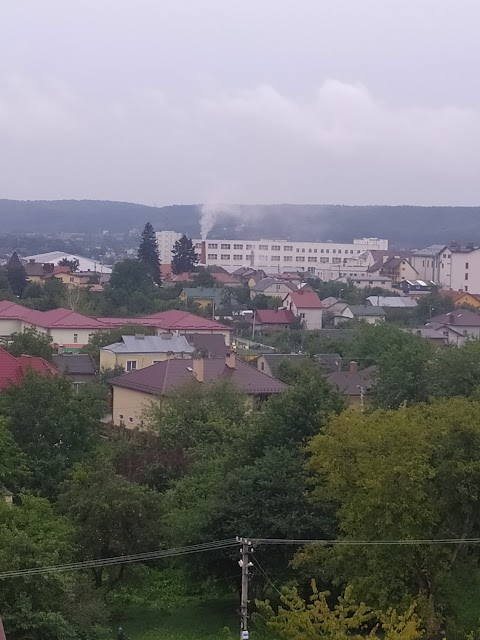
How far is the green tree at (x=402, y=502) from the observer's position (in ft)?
51.7

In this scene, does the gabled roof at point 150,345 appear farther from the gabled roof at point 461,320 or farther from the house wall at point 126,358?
the gabled roof at point 461,320

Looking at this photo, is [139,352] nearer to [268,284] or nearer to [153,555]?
[153,555]

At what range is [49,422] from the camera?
23750 millimetres

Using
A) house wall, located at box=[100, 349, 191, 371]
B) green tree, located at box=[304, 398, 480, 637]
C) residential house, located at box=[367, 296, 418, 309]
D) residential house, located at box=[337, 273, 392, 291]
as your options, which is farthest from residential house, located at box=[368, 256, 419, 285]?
green tree, located at box=[304, 398, 480, 637]

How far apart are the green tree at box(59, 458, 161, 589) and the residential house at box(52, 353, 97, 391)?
22.2m

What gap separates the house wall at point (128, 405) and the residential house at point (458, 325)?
26.0 m

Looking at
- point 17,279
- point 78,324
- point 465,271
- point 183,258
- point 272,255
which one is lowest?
Result: point 78,324

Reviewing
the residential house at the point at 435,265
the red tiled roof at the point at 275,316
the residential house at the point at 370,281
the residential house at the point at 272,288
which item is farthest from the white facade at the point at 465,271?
the red tiled roof at the point at 275,316

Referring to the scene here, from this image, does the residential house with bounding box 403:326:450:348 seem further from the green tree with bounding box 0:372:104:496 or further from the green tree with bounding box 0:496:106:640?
the green tree with bounding box 0:496:106:640

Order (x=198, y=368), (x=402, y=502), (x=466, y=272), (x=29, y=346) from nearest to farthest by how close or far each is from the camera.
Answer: (x=402, y=502), (x=198, y=368), (x=29, y=346), (x=466, y=272)

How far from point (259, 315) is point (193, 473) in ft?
154

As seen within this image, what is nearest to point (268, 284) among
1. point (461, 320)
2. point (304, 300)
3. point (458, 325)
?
point (304, 300)

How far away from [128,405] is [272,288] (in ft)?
163

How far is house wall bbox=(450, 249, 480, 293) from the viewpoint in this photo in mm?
93625
